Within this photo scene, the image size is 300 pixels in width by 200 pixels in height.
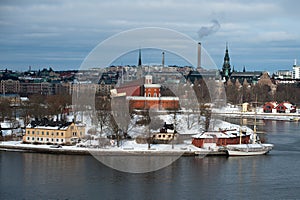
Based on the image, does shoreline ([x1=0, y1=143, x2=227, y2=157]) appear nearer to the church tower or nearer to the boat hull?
the boat hull

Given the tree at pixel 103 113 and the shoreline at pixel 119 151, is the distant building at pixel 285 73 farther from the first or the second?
the shoreline at pixel 119 151

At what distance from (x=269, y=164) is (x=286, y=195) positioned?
76.8 inches

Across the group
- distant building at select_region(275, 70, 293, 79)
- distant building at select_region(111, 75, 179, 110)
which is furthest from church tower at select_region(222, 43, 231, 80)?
distant building at select_region(275, 70, 293, 79)

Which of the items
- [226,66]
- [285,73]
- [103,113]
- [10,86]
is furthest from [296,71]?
[103,113]

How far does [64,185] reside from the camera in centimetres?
646

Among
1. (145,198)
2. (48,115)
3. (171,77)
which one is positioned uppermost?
(171,77)

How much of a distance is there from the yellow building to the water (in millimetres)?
876

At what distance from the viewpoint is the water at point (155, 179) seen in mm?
6113

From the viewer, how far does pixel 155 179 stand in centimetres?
687

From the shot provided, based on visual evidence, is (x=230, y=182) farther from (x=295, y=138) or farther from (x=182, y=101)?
(x=182, y=101)

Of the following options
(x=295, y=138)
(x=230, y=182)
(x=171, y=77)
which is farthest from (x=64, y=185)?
(x=171, y=77)

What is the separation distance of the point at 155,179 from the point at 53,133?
338 centimetres

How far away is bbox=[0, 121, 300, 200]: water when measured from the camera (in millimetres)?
6113

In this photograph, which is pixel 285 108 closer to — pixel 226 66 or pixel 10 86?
pixel 226 66
